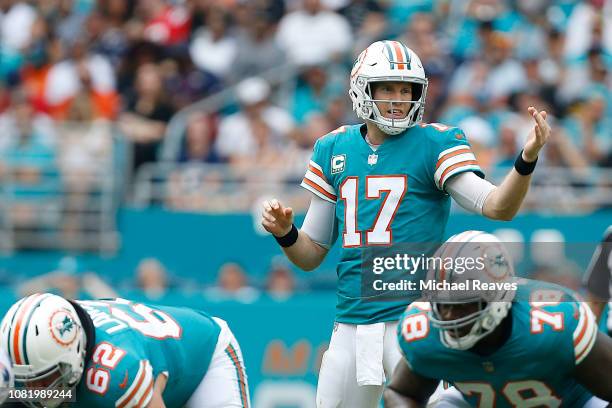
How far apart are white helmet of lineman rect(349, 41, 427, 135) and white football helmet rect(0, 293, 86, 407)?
1700mm

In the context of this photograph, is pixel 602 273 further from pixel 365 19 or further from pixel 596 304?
pixel 365 19

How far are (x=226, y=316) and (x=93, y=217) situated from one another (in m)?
2.07

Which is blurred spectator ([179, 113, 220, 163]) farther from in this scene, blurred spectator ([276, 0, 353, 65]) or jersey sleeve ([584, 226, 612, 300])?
jersey sleeve ([584, 226, 612, 300])

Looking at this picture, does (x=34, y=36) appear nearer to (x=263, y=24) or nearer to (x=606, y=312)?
(x=263, y=24)

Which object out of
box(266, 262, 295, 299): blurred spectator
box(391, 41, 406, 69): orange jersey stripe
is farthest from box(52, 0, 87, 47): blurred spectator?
box(391, 41, 406, 69): orange jersey stripe

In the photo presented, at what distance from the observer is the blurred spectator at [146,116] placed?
12.0m

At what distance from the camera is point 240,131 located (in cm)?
1217

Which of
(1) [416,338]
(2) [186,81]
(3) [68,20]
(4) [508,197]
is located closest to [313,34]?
(2) [186,81]

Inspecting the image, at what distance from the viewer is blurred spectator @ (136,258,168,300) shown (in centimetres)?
1084

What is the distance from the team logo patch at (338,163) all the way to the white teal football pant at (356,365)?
2.42ft

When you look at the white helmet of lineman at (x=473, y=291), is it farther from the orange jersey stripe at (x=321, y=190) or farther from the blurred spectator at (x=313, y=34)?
the blurred spectator at (x=313, y=34)

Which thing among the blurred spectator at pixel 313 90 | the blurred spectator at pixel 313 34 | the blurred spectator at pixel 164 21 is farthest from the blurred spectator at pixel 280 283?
the blurred spectator at pixel 164 21

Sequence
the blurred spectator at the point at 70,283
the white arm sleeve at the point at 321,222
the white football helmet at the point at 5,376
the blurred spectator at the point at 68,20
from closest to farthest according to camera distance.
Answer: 1. the white football helmet at the point at 5,376
2. the white arm sleeve at the point at 321,222
3. the blurred spectator at the point at 70,283
4. the blurred spectator at the point at 68,20

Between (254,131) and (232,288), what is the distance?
1.91 metres
